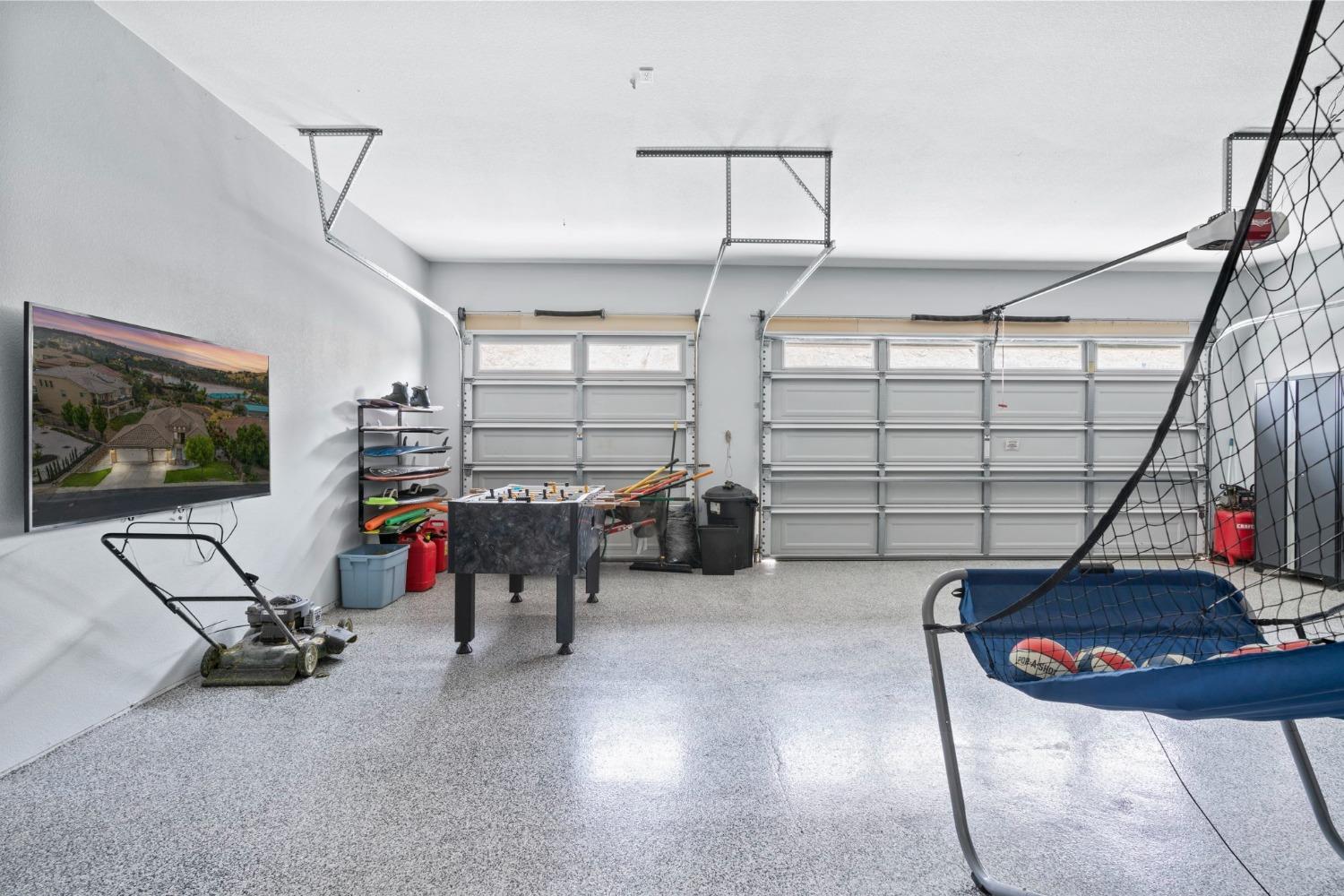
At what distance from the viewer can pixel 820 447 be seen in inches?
279

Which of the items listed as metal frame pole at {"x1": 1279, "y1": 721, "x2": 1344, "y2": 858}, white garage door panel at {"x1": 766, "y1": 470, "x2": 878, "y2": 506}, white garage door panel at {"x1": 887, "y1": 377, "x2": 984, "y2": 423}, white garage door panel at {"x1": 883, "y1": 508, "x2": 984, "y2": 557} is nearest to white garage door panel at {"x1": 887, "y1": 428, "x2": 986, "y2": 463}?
white garage door panel at {"x1": 887, "y1": 377, "x2": 984, "y2": 423}

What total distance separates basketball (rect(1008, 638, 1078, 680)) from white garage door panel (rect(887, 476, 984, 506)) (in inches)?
209

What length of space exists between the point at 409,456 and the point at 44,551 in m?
3.62

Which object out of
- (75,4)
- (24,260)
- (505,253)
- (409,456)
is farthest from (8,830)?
(505,253)

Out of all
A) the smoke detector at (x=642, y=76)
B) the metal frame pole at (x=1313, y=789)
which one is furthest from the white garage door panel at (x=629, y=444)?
the metal frame pole at (x=1313, y=789)

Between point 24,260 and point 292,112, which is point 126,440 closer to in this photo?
point 24,260

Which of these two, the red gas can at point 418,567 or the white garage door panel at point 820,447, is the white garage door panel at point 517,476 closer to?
the red gas can at point 418,567

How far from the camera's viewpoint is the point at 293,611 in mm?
3678

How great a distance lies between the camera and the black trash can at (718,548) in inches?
249

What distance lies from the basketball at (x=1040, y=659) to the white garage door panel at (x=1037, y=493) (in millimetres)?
5658

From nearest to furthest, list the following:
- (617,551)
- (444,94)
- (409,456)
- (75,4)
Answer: (75,4), (444,94), (409,456), (617,551)

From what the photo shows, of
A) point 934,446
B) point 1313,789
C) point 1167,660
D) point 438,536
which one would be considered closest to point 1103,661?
point 1167,660

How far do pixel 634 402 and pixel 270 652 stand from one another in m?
4.16

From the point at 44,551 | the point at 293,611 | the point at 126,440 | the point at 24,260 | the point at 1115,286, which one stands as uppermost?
the point at 1115,286
